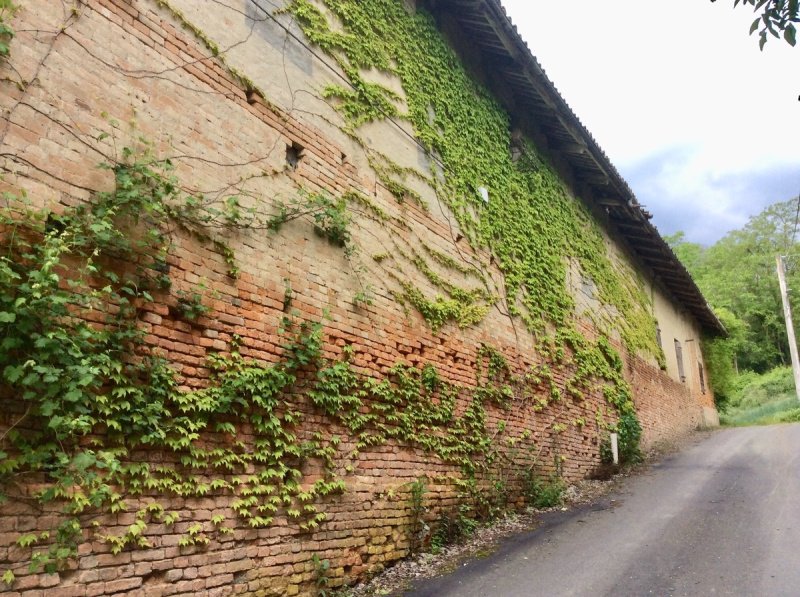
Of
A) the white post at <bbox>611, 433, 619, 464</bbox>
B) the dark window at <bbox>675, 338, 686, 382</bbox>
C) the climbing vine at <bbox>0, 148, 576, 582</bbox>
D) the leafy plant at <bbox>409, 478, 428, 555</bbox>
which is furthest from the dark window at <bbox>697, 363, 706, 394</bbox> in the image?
the climbing vine at <bbox>0, 148, 576, 582</bbox>

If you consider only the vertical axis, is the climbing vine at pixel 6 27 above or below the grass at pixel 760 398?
above

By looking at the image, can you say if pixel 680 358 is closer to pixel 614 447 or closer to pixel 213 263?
pixel 614 447

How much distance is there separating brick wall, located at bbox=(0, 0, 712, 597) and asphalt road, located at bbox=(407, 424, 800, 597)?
42.8 inches

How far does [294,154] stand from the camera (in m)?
6.07

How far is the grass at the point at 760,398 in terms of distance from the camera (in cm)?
2461

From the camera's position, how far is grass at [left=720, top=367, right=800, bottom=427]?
24609 millimetres

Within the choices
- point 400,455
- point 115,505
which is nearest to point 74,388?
point 115,505

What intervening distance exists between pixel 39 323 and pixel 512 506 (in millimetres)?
6442

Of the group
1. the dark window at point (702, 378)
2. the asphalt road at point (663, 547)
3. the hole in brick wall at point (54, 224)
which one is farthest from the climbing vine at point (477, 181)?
the dark window at point (702, 378)

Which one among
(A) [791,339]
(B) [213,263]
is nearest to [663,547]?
(B) [213,263]

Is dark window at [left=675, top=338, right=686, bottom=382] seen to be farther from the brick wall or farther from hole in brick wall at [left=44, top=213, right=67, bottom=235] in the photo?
hole in brick wall at [left=44, top=213, right=67, bottom=235]

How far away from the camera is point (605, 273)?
13.7m

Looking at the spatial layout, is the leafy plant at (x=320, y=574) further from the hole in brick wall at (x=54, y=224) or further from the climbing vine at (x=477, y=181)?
the hole in brick wall at (x=54, y=224)

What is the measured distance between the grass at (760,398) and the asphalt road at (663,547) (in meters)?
16.3
